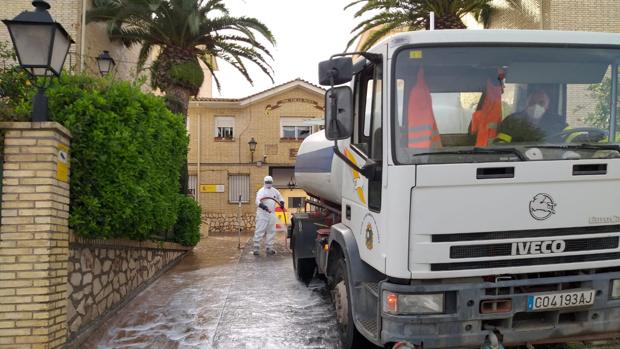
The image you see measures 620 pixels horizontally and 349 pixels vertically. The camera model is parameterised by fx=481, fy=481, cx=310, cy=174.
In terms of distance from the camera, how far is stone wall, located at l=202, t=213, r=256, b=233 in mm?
21109

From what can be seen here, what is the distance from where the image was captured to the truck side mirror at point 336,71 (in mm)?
3748

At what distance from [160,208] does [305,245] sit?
7.27ft

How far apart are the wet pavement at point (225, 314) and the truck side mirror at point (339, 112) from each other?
2.27 metres

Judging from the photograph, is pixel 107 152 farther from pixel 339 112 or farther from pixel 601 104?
pixel 601 104

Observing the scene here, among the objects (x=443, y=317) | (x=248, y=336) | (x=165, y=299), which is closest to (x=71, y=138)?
(x=248, y=336)

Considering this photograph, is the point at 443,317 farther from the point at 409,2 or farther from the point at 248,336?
the point at 409,2

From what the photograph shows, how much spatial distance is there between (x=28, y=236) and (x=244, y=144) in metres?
17.7

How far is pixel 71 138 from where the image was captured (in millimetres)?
4582

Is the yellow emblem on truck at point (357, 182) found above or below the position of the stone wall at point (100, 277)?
above

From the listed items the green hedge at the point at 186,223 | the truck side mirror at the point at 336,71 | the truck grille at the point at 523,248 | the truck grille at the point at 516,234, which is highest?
the truck side mirror at the point at 336,71

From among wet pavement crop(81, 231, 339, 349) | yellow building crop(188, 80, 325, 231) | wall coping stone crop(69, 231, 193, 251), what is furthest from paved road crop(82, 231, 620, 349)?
yellow building crop(188, 80, 325, 231)

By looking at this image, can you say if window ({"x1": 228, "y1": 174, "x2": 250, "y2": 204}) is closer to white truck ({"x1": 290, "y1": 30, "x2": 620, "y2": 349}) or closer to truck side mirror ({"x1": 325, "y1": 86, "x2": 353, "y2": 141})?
truck side mirror ({"x1": 325, "y1": 86, "x2": 353, "y2": 141})

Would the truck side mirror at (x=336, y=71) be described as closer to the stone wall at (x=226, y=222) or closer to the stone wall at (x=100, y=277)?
the stone wall at (x=100, y=277)

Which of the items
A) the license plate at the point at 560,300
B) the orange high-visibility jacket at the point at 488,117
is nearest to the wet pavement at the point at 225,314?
the license plate at the point at 560,300
